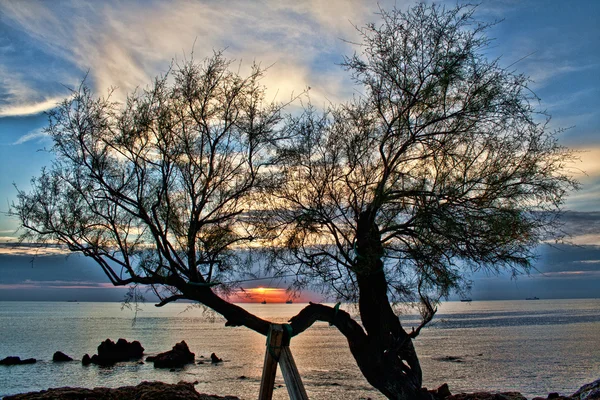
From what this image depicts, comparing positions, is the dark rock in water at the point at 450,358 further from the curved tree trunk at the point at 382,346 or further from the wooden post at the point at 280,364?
the wooden post at the point at 280,364

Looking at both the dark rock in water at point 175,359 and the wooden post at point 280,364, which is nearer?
the wooden post at point 280,364

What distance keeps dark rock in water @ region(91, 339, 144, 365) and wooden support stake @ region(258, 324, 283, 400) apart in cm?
5422

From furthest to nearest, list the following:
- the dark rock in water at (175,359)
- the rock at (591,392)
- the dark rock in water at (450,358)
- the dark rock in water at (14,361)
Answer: the dark rock in water at (450,358) → the dark rock in water at (14,361) → the dark rock in water at (175,359) → the rock at (591,392)

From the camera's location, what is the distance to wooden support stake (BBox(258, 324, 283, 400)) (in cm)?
814

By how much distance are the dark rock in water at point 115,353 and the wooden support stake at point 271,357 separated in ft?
178

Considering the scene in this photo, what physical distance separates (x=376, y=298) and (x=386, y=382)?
82.6 inches

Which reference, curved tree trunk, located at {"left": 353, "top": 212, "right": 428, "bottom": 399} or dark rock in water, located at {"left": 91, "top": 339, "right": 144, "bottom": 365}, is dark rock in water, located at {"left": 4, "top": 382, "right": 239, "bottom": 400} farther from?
dark rock in water, located at {"left": 91, "top": 339, "right": 144, "bottom": 365}

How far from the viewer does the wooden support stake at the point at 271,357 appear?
814cm

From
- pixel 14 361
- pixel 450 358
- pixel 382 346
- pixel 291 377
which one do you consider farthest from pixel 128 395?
pixel 450 358

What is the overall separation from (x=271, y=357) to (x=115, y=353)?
56417 millimetres

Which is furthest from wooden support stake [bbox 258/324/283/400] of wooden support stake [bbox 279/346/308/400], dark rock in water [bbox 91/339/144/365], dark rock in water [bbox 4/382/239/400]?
dark rock in water [bbox 91/339/144/365]

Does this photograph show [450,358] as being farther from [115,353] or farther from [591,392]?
[591,392]

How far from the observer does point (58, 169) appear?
1248 centimetres

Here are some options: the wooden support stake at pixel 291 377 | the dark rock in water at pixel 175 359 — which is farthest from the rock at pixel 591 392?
the dark rock in water at pixel 175 359
